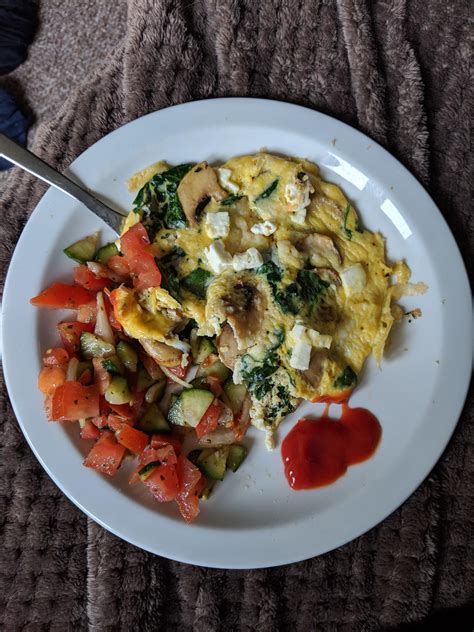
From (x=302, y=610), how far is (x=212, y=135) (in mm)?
2137

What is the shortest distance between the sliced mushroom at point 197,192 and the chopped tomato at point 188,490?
102 centimetres

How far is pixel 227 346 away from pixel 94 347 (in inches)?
22.3

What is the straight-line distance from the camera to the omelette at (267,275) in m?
2.38

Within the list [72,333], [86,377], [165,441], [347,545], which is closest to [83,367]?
[86,377]

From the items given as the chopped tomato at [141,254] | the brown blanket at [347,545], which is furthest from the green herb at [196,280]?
the brown blanket at [347,545]

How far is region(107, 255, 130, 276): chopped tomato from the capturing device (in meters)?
2.49

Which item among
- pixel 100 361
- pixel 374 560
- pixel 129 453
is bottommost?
pixel 374 560

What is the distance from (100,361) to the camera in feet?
8.04

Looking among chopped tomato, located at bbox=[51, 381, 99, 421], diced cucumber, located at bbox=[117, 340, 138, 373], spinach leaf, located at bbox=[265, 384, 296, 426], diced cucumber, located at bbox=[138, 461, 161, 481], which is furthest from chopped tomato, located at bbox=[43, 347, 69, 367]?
spinach leaf, located at bbox=[265, 384, 296, 426]

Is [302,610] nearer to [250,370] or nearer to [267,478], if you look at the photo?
[267,478]

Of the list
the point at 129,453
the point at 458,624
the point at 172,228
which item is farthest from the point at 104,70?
the point at 458,624

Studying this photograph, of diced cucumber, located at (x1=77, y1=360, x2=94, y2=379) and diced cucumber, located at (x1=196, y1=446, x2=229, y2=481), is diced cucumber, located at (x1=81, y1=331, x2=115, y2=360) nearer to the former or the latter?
diced cucumber, located at (x1=77, y1=360, x2=94, y2=379)

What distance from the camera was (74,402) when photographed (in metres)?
2.38

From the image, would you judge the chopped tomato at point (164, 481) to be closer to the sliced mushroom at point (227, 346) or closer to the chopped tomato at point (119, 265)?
the sliced mushroom at point (227, 346)
